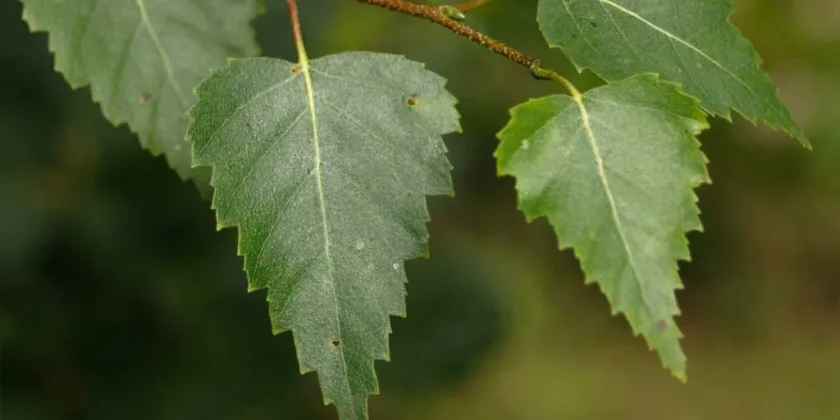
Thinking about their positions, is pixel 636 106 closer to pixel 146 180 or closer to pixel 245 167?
pixel 245 167

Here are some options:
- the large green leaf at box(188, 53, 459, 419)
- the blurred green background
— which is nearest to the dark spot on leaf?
the large green leaf at box(188, 53, 459, 419)

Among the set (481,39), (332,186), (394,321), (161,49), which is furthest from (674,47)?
(394,321)

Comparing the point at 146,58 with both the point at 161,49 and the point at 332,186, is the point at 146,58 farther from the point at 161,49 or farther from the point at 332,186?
the point at 332,186

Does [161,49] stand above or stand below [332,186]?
above

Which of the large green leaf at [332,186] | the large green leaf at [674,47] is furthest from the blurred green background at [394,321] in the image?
the large green leaf at [332,186]

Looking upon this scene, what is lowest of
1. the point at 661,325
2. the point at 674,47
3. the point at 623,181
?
the point at 661,325

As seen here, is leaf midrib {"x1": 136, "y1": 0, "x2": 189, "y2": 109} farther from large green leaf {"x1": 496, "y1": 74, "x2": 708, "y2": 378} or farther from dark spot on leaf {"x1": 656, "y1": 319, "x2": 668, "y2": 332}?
dark spot on leaf {"x1": 656, "y1": 319, "x2": 668, "y2": 332}

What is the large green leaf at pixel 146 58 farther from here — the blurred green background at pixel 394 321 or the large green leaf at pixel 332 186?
the blurred green background at pixel 394 321

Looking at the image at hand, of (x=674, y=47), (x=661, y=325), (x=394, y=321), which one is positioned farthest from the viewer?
(x=394, y=321)
